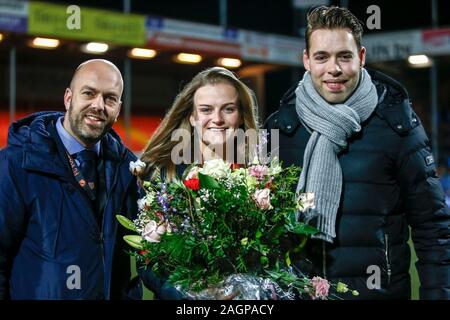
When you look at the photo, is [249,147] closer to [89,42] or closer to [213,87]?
[213,87]

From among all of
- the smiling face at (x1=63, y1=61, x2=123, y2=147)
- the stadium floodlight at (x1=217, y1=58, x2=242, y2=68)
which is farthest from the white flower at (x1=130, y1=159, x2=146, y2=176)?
the stadium floodlight at (x1=217, y1=58, x2=242, y2=68)

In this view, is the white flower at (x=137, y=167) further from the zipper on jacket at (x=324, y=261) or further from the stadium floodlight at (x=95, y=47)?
the stadium floodlight at (x=95, y=47)

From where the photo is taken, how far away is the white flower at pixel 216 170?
1.84 metres

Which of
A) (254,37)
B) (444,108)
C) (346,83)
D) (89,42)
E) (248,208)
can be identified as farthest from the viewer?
(444,108)

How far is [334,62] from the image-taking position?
226 centimetres

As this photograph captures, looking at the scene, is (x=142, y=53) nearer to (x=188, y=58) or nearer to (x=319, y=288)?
(x=188, y=58)

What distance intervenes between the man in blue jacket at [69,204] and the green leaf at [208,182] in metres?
0.61

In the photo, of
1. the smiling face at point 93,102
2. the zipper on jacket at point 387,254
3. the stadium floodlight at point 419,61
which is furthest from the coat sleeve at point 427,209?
the stadium floodlight at point 419,61

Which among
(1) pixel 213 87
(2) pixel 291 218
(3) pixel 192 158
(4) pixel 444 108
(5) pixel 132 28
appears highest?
(5) pixel 132 28

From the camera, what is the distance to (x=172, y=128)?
2.48m

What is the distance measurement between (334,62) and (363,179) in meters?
0.39

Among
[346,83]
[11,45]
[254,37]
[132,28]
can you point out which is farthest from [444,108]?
[346,83]

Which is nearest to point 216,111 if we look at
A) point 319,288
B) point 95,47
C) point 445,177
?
point 319,288

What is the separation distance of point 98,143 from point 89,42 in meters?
6.18
